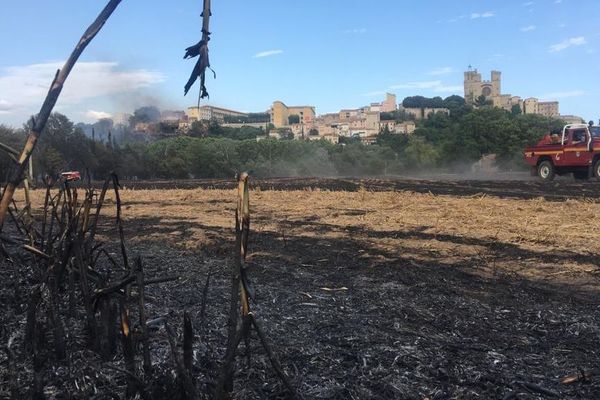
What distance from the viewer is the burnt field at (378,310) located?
277 centimetres

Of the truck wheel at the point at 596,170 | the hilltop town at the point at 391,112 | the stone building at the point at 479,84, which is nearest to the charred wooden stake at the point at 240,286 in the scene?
the truck wheel at the point at 596,170

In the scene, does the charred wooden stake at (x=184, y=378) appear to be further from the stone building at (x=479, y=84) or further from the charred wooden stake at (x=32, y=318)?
the stone building at (x=479, y=84)

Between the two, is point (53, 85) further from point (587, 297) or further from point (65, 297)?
point (587, 297)

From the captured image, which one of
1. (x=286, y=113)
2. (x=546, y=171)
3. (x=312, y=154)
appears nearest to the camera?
(x=546, y=171)

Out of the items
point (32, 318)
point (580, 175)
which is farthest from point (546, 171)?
point (32, 318)

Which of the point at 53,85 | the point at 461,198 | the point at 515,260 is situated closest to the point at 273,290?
the point at 53,85

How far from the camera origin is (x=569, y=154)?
70.4 ft

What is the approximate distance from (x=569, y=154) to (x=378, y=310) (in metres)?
20.3

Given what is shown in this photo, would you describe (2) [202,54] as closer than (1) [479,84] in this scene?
Yes

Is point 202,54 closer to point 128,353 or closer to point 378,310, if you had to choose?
point 128,353

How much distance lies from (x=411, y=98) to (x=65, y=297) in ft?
472

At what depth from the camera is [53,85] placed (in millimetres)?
2422

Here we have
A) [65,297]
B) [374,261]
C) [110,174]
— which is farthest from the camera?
[374,261]

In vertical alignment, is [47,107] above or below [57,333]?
above
